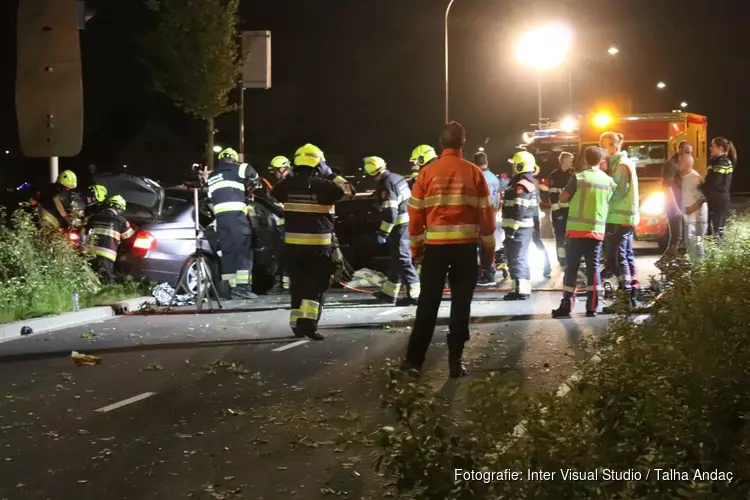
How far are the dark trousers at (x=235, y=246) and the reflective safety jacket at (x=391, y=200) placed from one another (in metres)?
1.95

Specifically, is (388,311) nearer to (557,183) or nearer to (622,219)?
(622,219)

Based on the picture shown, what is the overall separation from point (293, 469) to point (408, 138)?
50.1 meters

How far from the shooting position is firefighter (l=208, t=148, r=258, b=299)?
10508 mm

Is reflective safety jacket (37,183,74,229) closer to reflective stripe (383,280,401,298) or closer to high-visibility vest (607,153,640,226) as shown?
reflective stripe (383,280,401,298)

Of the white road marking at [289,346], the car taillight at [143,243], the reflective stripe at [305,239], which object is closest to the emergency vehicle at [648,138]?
the car taillight at [143,243]

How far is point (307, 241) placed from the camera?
311 inches

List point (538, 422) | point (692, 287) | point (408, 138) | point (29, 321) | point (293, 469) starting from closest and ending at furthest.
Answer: point (538, 422), point (293, 469), point (692, 287), point (29, 321), point (408, 138)

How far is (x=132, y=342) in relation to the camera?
26.4 feet

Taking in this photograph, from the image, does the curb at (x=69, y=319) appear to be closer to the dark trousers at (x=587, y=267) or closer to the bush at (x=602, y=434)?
the dark trousers at (x=587, y=267)

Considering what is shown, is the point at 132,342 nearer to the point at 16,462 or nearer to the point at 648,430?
the point at 16,462

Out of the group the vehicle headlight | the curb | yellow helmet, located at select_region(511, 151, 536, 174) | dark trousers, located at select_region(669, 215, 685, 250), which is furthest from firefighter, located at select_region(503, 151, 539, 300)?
the vehicle headlight

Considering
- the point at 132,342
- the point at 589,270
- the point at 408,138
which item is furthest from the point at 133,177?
the point at 408,138

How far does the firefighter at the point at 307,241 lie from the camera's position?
311 inches

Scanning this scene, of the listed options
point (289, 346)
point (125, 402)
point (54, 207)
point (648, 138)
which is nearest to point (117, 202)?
point (54, 207)
